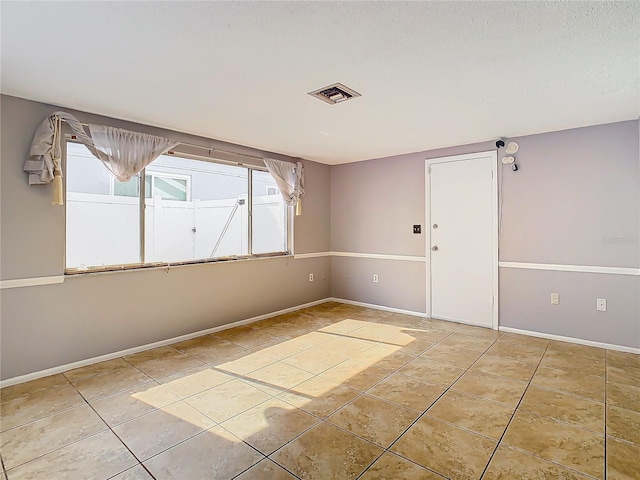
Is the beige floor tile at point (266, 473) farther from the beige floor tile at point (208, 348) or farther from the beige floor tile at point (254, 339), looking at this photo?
the beige floor tile at point (254, 339)

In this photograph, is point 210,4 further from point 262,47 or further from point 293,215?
point 293,215

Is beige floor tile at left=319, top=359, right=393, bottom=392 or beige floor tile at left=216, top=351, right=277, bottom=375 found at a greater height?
beige floor tile at left=216, top=351, right=277, bottom=375

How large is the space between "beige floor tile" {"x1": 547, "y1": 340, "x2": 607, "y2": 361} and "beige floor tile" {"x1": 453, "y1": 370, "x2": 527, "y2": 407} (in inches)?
41.9

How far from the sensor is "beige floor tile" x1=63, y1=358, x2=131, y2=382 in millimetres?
2943

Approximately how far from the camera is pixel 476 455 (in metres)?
1.94

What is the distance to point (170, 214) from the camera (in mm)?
3865

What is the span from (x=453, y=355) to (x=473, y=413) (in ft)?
3.59

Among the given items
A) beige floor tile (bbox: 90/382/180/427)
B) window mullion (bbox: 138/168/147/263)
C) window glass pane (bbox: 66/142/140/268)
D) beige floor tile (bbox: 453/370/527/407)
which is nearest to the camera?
beige floor tile (bbox: 90/382/180/427)

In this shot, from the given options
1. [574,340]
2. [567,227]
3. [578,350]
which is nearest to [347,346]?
[578,350]

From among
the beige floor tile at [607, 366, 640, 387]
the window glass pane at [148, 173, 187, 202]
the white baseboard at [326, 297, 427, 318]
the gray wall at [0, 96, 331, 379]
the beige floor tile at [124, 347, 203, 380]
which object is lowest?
the beige floor tile at [607, 366, 640, 387]

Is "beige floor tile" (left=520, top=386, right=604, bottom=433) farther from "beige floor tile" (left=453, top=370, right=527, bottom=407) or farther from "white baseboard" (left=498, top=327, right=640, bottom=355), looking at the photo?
"white baseboard" (left=498, top=327, right=640, bottom=355)

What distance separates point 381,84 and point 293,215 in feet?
9.41

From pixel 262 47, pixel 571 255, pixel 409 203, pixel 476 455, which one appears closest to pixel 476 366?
pixel 476 455

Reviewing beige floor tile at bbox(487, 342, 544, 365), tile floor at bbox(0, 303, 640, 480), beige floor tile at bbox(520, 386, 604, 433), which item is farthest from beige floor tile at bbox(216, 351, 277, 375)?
beige floor tile at bbox(487, 342, 544, 365)
